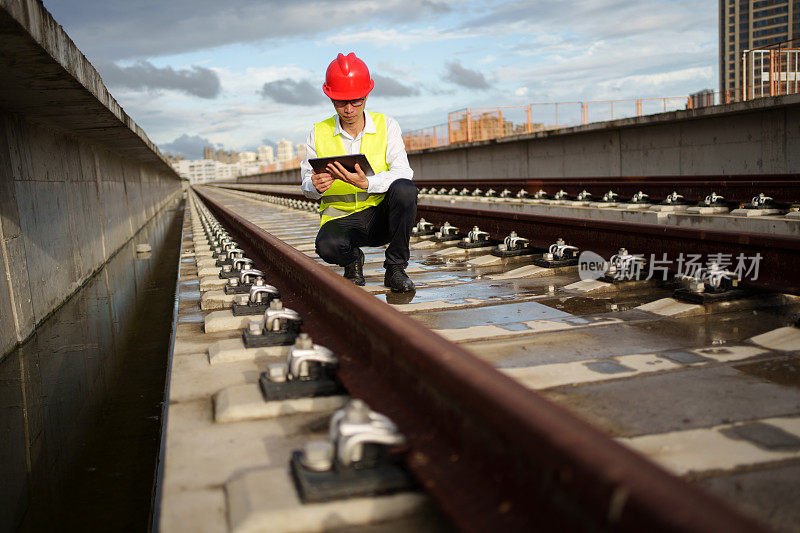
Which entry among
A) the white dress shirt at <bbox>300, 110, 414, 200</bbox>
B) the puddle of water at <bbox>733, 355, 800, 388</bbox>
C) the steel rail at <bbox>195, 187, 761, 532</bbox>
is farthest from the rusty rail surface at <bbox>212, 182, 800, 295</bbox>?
the steel rail at <bbox>195, 187, 761, 532</bbox>

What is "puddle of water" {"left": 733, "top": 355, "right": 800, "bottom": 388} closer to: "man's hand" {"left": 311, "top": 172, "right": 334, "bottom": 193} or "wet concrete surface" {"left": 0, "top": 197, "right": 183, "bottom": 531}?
"wet concrete surface" {"left": 0, "top": 197, "right": 183, "bottom": 531}

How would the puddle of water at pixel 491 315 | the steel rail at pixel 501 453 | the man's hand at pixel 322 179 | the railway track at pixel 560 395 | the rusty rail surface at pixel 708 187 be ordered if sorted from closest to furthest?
the steel rail at pixel 501 453 → the railway track at pixel 560 395 → the puddle of water at pixel 491 315 → the man's hand at pixel 322 179 → the rusty rail surface at pixel 708 187

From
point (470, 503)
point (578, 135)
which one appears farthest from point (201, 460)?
point (578, 135)

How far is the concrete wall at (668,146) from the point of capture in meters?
11.1

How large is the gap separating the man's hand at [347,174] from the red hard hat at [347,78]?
1.46 feet

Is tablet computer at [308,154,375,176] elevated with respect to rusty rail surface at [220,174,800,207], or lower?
elevated

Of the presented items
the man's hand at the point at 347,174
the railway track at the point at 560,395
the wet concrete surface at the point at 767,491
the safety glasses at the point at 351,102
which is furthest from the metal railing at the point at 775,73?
the wet concrete surface at the point at 767,491

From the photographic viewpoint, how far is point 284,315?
9.94 feet

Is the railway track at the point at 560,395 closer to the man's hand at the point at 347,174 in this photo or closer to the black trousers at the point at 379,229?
the black trousers at the point at 379,229

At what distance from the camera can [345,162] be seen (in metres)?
4.07

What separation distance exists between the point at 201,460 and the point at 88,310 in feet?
17.2

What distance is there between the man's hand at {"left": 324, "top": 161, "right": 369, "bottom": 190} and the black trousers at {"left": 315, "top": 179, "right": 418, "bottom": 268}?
371 mm

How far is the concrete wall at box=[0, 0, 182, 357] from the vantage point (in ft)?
13.8

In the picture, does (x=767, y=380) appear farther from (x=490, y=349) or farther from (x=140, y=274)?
(x=140, y=274)
